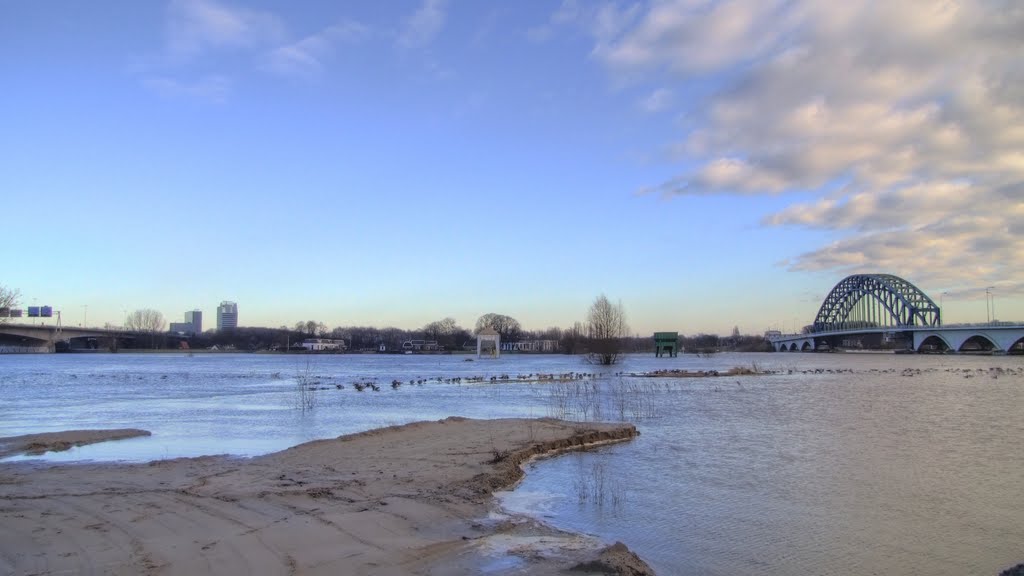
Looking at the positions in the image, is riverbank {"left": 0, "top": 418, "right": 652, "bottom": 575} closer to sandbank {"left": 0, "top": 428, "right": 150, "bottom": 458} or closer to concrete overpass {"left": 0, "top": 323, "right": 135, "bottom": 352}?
sandbank {"left": 0, "top": 428, "right": 150, "bottom": 458}

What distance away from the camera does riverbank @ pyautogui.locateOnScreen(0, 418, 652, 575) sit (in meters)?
8.72

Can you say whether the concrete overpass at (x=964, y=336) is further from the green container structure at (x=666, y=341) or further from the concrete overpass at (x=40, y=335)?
the concrete overpass at (x=40, y=335)

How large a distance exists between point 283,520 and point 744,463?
42.1 ft

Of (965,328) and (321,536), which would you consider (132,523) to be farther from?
(965,328)

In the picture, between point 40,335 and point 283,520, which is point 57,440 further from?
point 40,335

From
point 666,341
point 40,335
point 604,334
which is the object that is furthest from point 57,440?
point 40,335

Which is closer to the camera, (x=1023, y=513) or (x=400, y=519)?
(x=400, y=519)

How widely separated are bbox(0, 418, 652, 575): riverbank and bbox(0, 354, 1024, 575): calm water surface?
1.52m

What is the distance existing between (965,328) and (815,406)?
109436 mm

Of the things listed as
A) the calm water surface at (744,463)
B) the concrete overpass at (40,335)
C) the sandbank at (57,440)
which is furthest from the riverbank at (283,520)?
the concrete overpass at (40,335)

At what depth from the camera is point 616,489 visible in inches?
599

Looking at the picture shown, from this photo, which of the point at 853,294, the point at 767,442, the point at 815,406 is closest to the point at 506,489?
the point at 767,442

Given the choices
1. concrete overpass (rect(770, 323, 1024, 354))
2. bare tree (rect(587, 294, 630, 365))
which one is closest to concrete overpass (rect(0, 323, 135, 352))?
bare tree (rect(587, 294, 630, 365))

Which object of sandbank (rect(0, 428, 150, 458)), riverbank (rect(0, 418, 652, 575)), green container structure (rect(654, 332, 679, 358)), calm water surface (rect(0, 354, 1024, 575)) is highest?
green container structure (rect(654, 332, 679, 358))
